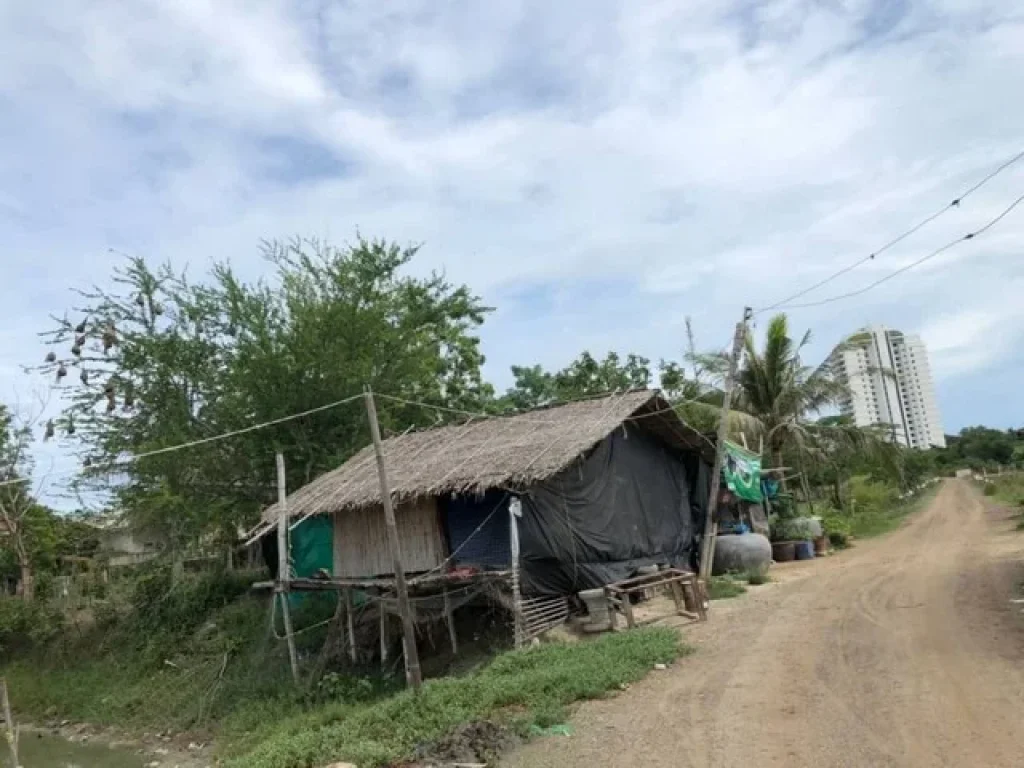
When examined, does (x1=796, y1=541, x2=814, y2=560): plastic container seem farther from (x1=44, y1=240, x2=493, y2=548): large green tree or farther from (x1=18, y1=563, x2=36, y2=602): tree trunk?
(x1=18, y1=563, x2=36, y2=602): tree trunk

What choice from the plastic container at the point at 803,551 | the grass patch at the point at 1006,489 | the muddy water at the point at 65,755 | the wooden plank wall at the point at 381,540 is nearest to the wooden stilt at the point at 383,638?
the wooden plank wall at the point at 381,540

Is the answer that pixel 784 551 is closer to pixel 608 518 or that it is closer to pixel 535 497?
pixel 608 518

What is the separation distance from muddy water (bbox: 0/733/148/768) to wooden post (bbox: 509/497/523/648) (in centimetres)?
622

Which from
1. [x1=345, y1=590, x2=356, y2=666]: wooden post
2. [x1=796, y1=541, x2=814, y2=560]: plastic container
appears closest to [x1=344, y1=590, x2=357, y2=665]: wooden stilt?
[x1=345, y1=590, x2=356, y2=666]: wooden post

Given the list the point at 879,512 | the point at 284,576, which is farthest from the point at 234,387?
the point at 879,512

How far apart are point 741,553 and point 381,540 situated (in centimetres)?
691

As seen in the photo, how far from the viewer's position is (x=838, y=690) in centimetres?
724

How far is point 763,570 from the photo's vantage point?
15531 millimetres

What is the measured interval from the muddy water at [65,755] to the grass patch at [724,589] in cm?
930

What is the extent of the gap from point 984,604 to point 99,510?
60.4ft

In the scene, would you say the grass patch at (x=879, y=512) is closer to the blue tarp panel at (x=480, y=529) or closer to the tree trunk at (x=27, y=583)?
the blue tarp panel at (x=480, y=529)

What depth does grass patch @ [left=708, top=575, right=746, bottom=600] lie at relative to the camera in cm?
1353

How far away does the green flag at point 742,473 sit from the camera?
1747 centimetres

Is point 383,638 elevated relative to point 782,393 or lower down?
lower down
